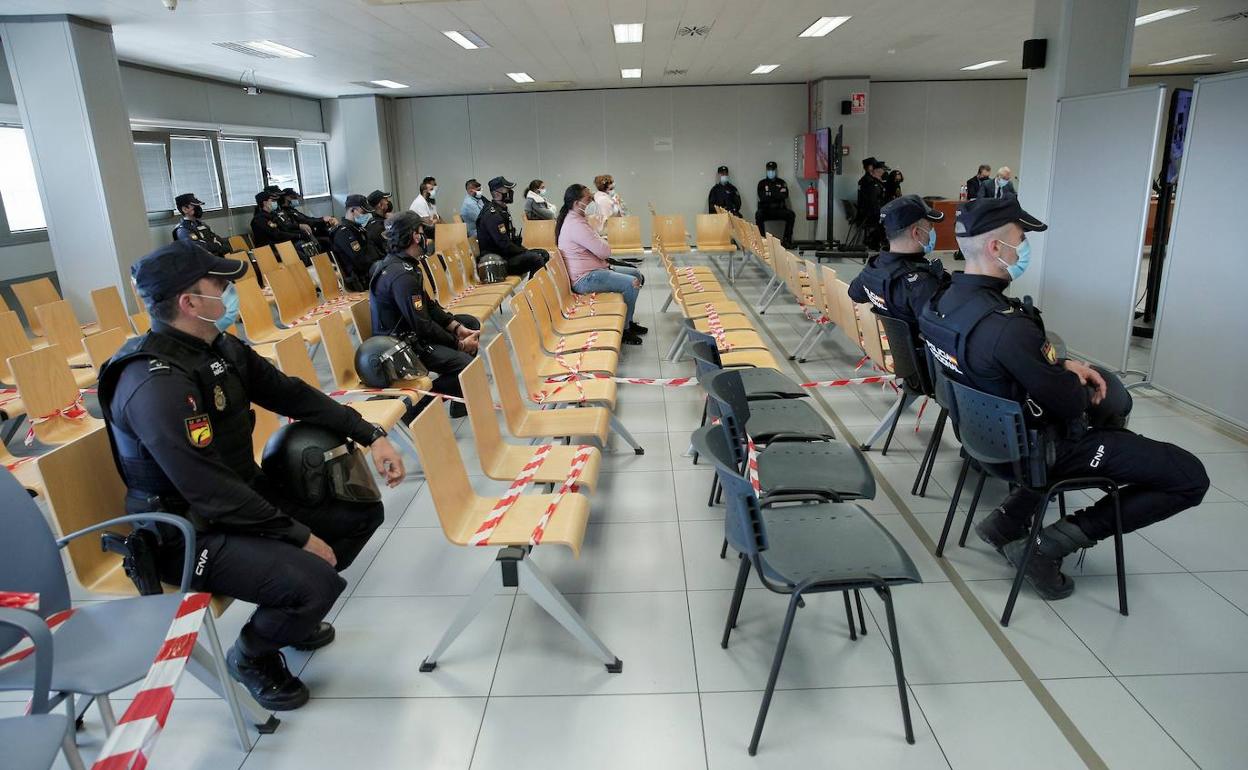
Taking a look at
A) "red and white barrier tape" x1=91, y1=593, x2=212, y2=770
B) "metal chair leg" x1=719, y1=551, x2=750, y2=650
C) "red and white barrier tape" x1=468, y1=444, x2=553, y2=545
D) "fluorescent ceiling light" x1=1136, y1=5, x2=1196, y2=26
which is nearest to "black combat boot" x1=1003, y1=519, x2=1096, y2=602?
"metal chair leg" x1=719, y1=551, x2=750, y2=650

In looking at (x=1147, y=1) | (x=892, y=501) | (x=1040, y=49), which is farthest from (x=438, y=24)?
(x=1147, y=1)

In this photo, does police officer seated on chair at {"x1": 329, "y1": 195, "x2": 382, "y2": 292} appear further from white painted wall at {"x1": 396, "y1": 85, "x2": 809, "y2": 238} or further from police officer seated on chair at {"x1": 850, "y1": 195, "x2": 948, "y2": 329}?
white painted wall at {"x1": 396, "y1": 85, "x2": 809, "y2": 238}

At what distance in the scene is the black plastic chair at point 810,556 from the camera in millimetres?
2092

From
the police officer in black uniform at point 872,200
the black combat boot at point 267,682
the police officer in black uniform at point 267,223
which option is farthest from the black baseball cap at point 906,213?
the police officer in black uniform at point 267,223

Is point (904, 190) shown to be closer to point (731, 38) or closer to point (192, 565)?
point (731, 38)

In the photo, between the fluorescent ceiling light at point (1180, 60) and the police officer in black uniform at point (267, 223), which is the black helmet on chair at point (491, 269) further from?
the fluorescent ceiling light at point (1180, 60)

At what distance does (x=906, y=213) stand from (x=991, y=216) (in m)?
1.06

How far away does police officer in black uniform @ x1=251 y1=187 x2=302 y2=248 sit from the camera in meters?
10.5

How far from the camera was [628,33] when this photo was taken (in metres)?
8.67

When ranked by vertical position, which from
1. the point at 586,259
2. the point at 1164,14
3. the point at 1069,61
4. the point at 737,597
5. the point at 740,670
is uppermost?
the point at 1164,14

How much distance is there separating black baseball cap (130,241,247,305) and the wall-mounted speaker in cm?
630

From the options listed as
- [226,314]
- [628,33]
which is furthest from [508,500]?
[628,33]

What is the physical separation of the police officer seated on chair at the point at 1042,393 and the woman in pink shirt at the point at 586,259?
3939 mm

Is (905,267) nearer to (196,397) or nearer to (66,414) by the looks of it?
(196,397)
